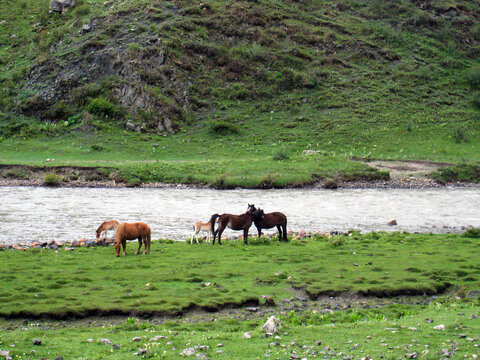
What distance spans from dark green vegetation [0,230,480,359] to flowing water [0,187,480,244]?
6.71 m

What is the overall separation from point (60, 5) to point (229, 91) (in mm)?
39563

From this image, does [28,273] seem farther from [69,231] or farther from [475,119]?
[475,119]

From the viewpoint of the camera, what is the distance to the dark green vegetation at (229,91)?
60.0m

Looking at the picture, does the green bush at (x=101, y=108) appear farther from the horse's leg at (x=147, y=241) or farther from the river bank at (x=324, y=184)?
the horse's leg at (x=147, y=241)

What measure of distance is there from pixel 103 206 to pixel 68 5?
7090 cm

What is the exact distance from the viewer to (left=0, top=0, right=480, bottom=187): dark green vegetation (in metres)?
60.0

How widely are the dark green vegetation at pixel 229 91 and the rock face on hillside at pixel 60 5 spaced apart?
206cm

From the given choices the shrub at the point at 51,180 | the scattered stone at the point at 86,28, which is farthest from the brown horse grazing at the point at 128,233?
the scattered stone at the point at 86,28

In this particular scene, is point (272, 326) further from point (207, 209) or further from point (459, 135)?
point (459, 135)

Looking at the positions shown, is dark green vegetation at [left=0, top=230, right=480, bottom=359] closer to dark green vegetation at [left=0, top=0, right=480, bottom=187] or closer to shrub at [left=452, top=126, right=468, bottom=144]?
dark green vegetation at [left=0, top=0, right=480, bottom=187]

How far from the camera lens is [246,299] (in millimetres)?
13703

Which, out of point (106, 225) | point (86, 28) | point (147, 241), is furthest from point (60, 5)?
point (147, 241)

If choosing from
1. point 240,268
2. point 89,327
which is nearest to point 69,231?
point 240,268

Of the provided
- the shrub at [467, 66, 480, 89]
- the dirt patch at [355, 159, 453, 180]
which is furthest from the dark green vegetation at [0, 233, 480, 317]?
the shrub at [467, 66, 480, 89]
